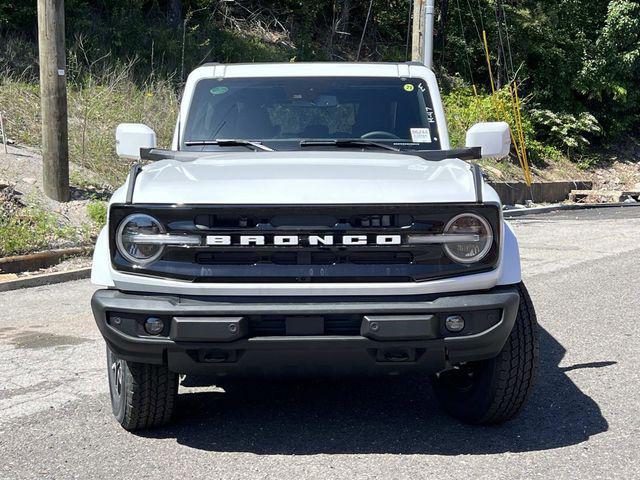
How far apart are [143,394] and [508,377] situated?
176cm

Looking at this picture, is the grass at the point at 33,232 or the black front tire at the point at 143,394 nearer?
the black front tire at the point at 143,394

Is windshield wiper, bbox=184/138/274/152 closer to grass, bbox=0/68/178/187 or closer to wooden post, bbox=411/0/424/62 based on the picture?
grass, bbox=0/68/178/187

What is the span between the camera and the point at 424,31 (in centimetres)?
1639

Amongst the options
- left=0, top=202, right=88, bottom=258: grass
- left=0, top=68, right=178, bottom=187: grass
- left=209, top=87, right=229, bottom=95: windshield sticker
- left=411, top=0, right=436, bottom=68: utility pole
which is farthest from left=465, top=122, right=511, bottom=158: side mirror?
left=411, top=0, right=436, bottom=68: utility pole

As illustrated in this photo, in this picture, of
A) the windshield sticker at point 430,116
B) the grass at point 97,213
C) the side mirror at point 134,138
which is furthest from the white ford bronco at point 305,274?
the grass at point 97,213

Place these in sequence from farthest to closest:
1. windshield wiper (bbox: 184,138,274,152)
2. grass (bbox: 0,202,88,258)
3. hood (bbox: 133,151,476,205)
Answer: grass (bbox: 0,202,88,258), windshield wiper (bbox: 184,138,274,152), hood (bbox: 133,151,476,205)

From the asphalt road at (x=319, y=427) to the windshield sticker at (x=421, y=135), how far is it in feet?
4.87

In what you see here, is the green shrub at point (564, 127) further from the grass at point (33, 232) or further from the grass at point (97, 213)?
the grass at point (33, 232)

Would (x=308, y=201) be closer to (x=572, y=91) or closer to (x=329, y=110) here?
(x=329, y=110)

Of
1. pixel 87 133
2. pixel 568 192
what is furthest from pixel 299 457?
pixel 568 192

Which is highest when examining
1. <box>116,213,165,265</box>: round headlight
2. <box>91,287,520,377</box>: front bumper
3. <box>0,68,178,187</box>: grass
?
<box>116,213,165,265</box>: round headlight

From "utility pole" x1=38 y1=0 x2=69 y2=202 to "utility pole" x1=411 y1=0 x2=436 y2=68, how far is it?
7255mm

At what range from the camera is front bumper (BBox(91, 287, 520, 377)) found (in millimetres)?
3814

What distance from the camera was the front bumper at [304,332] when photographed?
12.5 feet
